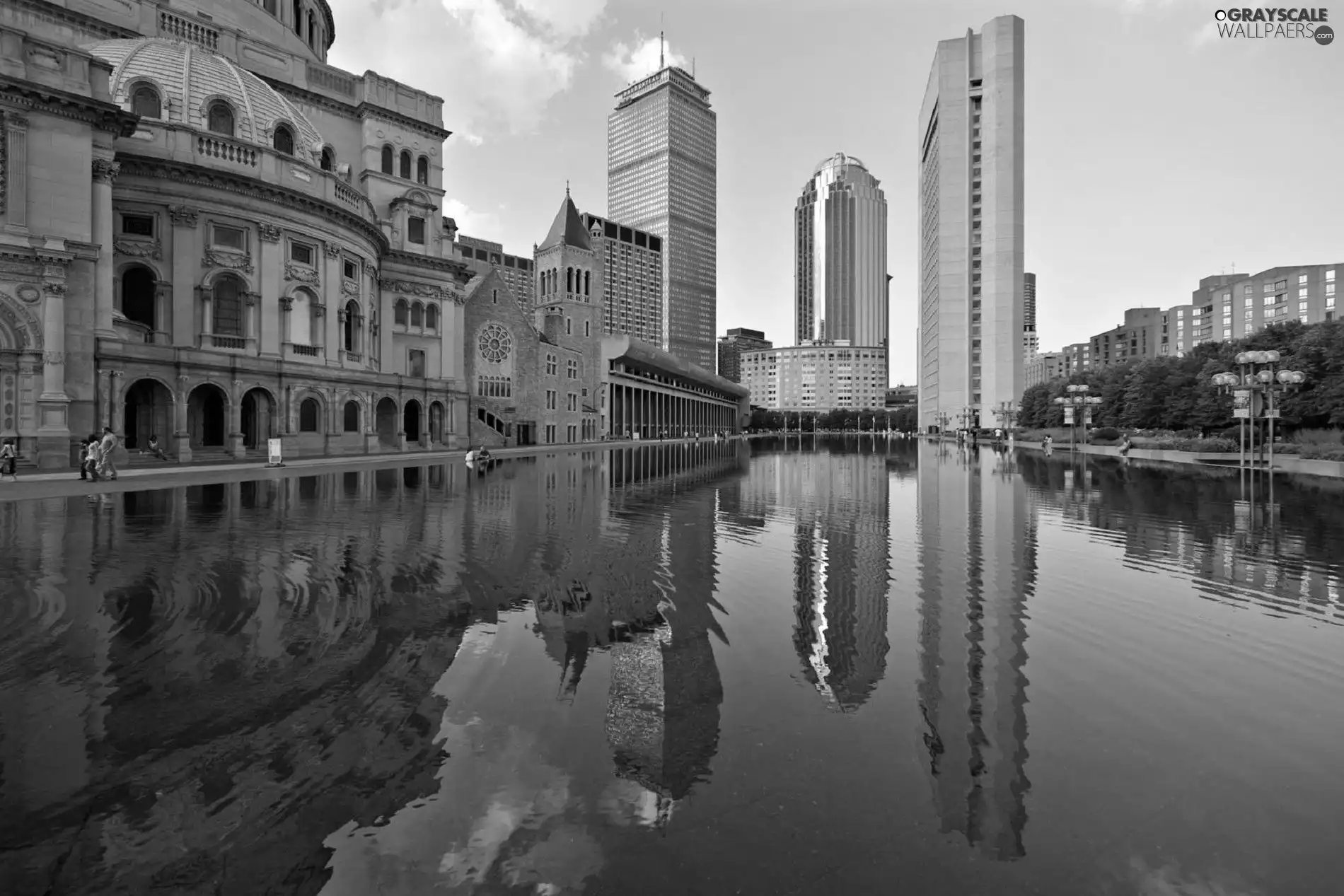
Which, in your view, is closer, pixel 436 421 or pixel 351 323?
pixel 351 323

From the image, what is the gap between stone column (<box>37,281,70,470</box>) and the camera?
1184 inches

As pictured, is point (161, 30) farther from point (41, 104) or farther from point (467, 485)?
point (467, 485)

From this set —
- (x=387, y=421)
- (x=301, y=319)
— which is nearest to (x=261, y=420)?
(x=301, y=319)

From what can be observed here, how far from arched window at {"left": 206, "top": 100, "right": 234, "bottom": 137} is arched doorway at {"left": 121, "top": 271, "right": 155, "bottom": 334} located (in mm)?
10399

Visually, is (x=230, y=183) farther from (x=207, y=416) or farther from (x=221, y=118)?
(x=207, y=416)

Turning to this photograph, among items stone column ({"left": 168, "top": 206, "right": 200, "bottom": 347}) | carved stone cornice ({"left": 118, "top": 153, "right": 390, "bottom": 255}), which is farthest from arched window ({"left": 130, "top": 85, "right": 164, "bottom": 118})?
stone column ({"left": 168, "top": 206, "right": 200, "bottom": 347})

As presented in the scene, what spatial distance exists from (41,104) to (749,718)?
4269 centimetres

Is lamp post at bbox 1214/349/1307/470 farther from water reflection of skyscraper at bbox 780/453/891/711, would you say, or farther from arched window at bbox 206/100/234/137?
arched window at bbox 206/100/234/137

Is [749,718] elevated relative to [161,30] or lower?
lower

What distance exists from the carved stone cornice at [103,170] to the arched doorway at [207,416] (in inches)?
423

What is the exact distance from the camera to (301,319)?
151 ft

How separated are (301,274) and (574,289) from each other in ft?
149

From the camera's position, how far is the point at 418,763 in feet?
15.0

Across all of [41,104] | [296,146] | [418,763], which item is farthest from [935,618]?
[296,146]
